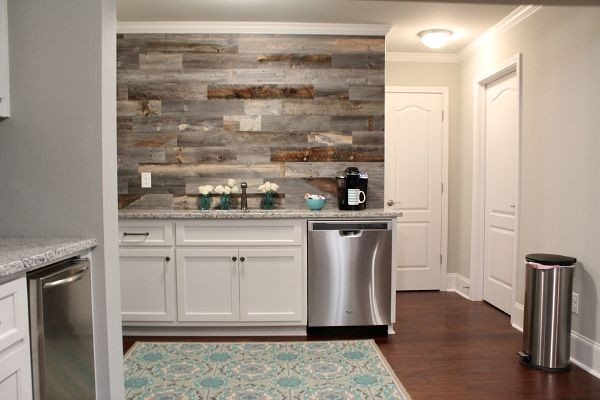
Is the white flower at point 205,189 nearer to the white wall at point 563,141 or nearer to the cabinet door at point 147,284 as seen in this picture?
the cabinet door at point 147,284

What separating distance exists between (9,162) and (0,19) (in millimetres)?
572

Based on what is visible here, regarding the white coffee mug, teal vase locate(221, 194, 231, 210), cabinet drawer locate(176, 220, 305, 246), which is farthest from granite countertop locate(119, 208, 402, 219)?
teal vase locate(221, 194, 231, 210)

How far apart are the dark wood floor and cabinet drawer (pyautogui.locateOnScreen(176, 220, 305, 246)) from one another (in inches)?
29.0

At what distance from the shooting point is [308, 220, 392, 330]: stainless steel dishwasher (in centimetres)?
308

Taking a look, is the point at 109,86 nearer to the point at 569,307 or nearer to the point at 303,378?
the point at 303,378

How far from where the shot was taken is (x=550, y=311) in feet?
8.36

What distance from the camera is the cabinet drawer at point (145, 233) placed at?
309cm

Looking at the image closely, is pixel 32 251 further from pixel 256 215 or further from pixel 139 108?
pixel 139 108

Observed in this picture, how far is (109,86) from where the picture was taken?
5.83ft

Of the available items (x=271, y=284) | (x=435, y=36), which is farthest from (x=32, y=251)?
(x=435, y=36)

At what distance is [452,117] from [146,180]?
315cm

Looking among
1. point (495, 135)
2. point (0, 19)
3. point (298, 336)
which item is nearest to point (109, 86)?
point (0, 19)

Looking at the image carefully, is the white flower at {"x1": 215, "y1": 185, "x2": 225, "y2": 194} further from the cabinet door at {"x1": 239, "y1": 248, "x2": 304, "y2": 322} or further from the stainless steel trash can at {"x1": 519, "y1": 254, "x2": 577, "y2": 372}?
the stainless steel trash can at {"x1": 519, "y1": 254, "x2": 577, "y2": 372}

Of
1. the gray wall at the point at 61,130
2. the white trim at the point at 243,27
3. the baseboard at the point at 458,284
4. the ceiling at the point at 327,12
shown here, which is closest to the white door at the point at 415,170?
the baseboard at the point at 458,284
